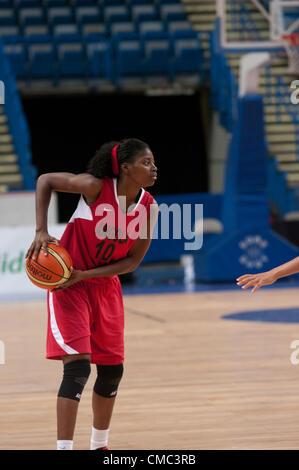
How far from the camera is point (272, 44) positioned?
11.8 metres

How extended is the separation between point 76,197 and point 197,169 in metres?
2.72

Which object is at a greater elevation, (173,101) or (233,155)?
(173,101)

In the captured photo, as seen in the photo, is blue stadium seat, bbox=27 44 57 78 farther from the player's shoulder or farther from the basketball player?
the player's shoulder

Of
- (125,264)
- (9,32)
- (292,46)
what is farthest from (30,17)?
(125,264)

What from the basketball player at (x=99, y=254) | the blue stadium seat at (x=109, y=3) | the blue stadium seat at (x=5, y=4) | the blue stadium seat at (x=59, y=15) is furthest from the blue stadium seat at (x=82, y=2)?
the basketball player at (x=99, y=254)

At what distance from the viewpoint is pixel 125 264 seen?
351 centimetres

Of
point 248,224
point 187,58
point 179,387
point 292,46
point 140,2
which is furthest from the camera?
point 140,2

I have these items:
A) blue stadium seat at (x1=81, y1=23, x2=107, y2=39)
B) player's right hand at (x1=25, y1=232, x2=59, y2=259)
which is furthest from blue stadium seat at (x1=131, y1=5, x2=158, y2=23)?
player's right hand at (x1=25, y1=232, x2=59, y2=259)

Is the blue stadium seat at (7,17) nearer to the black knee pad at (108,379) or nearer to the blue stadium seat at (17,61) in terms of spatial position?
the blue stadium seat at (17,61)

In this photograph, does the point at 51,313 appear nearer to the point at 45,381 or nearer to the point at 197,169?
the point at 45,381

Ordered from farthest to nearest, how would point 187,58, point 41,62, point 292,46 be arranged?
1. point 187,58
2. point 41,62
3. point 292,46

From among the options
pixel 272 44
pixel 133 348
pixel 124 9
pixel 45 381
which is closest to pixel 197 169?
pixel 124 9

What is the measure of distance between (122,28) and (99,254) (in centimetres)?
1501

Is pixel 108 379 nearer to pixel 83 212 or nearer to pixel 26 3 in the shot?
pixel 83 212
